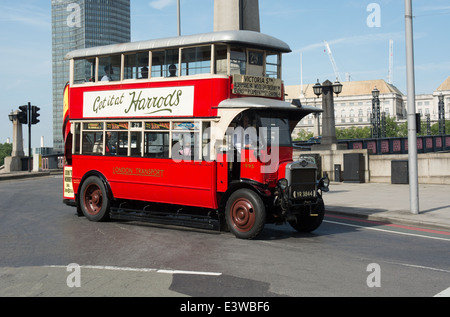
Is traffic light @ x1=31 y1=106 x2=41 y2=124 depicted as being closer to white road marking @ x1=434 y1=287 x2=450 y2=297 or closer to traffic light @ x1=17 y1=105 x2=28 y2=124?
traffic light @ x1=17 y1=105 x2=28 y2=124

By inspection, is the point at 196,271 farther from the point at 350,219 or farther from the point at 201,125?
the point at 350,219

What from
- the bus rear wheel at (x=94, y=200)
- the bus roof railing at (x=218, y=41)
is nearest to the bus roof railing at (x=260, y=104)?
the bus roof railing at (x=218, y=41)

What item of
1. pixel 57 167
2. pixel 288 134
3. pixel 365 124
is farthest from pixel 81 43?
pixel 288 134

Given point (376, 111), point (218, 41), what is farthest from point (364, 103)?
point (218, 41)

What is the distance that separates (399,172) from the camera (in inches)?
941

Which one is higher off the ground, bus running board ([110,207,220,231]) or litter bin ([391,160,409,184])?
litter bin ([391,160,409,184])

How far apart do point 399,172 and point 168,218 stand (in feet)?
51.1

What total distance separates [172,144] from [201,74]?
1.72 m

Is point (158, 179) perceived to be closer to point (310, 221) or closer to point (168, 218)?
point (168, 218)

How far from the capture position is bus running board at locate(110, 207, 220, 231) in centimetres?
1084

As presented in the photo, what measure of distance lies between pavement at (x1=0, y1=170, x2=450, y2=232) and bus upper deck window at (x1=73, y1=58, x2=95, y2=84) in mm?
7789

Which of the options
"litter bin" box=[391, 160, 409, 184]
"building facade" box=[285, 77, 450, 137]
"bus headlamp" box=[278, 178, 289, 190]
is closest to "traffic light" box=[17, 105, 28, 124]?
"litter bin" box=[391, 160, 409, 184]

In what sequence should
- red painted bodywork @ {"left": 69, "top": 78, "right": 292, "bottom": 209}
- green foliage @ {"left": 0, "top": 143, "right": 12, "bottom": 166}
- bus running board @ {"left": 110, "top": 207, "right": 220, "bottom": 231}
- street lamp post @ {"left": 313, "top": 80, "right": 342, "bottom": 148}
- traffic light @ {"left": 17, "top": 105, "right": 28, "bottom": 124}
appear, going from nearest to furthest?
red painted bodywork @ {"left": 69, "top": 78, "right": 292, "bottom": 209} → bus running board @ {"left": 110, "top": 207, "right": 220, "bottom": 231} → street lamp post @ {"left": 313, "top": 80, "right": 342, "bottom": 148} → traffic light @ {"left": 17, "top": 105, "right": 28, "bottom": 124} → green foliage @ {"left": 0, "top": 143, "right": 12, "bottom": 166}
